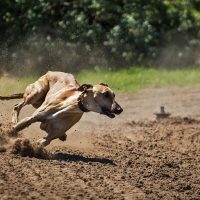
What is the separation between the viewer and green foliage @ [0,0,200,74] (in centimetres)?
1831

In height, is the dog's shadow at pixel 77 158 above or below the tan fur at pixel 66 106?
below

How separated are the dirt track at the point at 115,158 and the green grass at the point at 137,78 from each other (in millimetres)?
1207

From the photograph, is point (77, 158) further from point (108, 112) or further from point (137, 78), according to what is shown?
point (137, 78)

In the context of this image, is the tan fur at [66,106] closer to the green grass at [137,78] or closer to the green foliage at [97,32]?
the green grass at [137,78]

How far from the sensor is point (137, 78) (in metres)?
17.7

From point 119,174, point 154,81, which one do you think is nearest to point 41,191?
point 119,174

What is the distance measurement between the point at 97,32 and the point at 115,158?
331 inches

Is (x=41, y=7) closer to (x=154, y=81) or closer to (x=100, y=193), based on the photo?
(x=154, y=81)

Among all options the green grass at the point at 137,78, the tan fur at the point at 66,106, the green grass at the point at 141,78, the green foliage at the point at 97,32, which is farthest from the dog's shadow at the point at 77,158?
the green foliage at the point at 97,32

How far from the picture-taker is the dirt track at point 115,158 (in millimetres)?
8023

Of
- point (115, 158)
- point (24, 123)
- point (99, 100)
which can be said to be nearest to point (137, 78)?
point (115, 158)

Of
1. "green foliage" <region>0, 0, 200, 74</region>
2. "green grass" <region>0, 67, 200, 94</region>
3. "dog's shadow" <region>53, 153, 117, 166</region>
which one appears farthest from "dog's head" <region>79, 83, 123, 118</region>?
"green foliage" <region>0, 0, 200, 74</region>

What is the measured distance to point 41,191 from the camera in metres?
7.66

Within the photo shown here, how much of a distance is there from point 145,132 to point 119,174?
436cm
